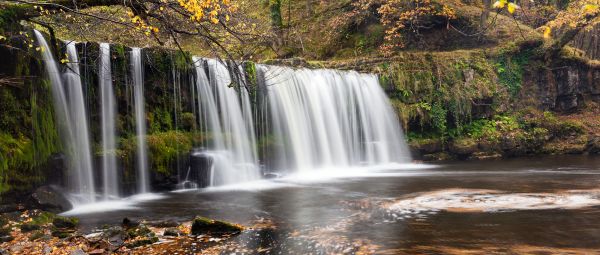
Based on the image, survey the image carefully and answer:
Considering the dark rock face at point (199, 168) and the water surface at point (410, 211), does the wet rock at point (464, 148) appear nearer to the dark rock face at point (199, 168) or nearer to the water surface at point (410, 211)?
the water surface at point (410, 211)

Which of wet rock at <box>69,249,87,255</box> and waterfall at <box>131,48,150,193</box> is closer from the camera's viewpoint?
wet rock at <box>69,249,87,255</box>

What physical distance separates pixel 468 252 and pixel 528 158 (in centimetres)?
1455

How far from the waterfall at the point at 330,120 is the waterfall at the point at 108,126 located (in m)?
5.20

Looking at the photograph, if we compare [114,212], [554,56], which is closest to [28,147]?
[114,212]

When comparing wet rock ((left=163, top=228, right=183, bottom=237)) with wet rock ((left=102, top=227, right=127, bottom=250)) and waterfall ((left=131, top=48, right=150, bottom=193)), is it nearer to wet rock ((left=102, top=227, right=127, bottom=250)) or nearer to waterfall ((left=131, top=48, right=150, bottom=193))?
wet rock ((left=102, top=227, right=127, bottom=250))

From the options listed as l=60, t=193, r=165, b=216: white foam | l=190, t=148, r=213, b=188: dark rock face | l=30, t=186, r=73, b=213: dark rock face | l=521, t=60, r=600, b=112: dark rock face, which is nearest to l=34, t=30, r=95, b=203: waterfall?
l=60, t=193, r=165, b=216: white foam

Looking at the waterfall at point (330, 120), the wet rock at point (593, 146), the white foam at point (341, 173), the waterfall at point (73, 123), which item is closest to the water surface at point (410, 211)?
the white foam at point (341, 173)

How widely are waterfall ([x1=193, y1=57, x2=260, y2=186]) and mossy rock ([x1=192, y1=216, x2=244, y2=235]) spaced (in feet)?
19.5

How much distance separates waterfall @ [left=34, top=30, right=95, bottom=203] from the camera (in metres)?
9.84

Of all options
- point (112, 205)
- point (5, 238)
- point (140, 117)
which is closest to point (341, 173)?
point (140, 117)

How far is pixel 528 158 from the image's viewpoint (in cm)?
1817

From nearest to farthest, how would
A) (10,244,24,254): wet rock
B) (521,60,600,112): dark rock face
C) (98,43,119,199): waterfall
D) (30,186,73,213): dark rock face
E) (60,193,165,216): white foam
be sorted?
(10,244,24,254): wet rock
(30,186,73,213): dark rock face
(60,193,165,216): white foam
(98,43,119,199): waterfall
(521,60,600,112): dark rock face

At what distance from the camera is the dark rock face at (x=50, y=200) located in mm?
8633

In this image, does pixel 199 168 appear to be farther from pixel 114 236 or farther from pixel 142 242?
pixel 142 242
